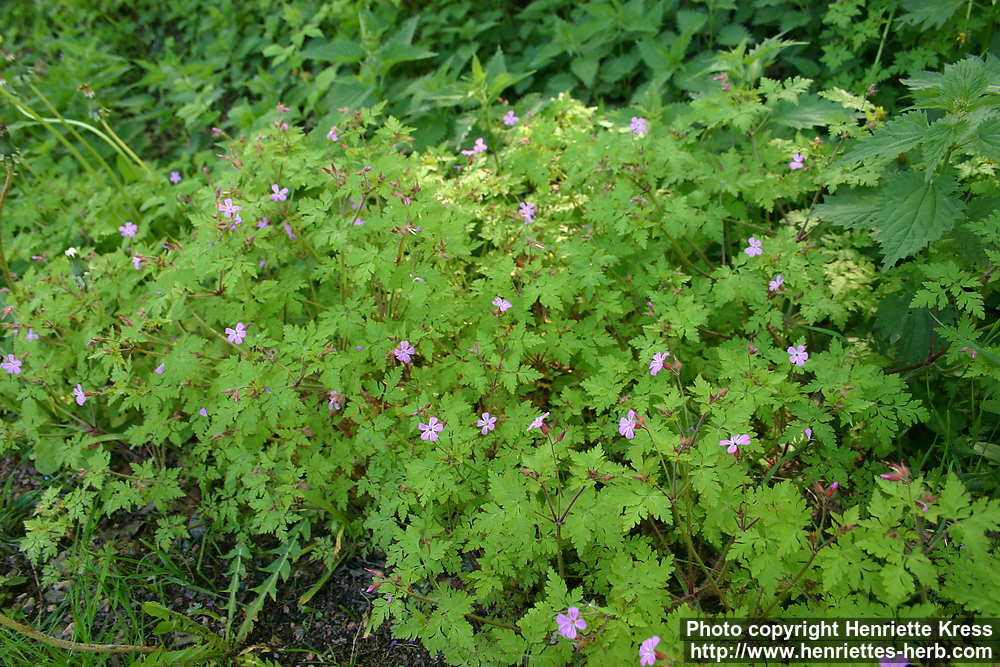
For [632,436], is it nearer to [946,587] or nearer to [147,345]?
[946,587]

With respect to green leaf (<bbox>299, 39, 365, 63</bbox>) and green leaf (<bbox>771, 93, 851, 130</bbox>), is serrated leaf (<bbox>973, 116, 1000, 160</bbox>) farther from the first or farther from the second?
green leaf (<bbox>299, 39, 365, 63</bbox>)

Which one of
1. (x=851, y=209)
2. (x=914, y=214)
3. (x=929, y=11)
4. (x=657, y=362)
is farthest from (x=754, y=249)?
(x=929, y=11)

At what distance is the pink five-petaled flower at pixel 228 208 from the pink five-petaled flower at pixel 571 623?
2051 millimetres

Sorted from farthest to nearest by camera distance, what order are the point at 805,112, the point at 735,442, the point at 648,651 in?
the point at 805,112
the point at 735,442
the point at 648,651

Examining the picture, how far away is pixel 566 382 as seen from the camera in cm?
286

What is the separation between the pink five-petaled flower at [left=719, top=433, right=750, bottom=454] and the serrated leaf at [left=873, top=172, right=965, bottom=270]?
837mm

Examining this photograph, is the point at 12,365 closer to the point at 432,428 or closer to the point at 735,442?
the point at 432,428

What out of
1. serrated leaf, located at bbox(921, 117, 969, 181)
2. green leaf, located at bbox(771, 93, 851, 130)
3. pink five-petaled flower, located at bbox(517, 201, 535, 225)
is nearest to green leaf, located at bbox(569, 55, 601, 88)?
green leaf, located at bbox(771, 93, 851, 130)

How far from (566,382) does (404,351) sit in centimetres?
78

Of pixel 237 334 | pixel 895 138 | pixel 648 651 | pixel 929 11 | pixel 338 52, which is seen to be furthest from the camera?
pixel 338 52

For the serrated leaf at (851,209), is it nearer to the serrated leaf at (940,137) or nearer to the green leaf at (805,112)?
the serrated leaf at (940,137)

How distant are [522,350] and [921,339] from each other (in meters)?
1.60

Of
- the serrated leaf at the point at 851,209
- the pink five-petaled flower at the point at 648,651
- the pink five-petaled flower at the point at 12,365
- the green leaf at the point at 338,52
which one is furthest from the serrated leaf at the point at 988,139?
the pink five-petaled flower at the point at 12,365

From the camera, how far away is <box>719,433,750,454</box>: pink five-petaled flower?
6.59 feet
